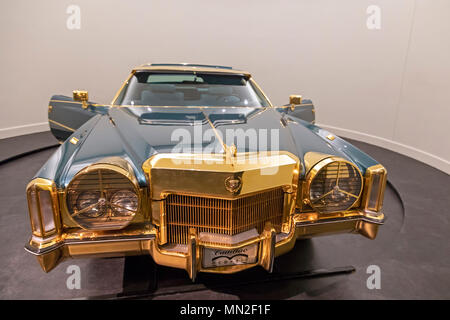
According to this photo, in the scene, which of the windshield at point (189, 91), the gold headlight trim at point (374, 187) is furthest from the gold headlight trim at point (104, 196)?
the gold headlight trim at point (374, 187)

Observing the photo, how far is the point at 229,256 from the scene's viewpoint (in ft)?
4.48

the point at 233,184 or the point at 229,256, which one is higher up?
the point at 233,184

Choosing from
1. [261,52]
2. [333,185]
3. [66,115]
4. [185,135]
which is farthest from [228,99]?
[261,52]

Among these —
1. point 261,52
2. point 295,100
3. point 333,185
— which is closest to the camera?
point 333,185

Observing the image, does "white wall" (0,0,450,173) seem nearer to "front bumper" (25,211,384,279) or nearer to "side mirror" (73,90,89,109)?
"side mirror" (73,90,89,109)

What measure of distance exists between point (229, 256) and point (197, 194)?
361mm

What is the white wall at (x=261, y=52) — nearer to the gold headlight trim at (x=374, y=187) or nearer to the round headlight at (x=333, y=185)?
the gold headlight trim at (x=374, y=187)

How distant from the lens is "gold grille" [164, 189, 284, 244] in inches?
52.1

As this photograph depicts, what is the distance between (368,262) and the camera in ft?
6.20

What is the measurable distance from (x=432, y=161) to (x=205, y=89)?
11.0 feet

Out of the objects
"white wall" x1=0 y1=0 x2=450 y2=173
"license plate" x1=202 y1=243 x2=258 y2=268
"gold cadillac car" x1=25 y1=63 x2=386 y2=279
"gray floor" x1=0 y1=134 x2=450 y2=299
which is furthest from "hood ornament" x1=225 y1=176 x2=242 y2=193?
"white wall" x1=0 y1=0 x2=450 y2=173

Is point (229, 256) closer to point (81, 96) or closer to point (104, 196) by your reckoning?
point (104, 196)
